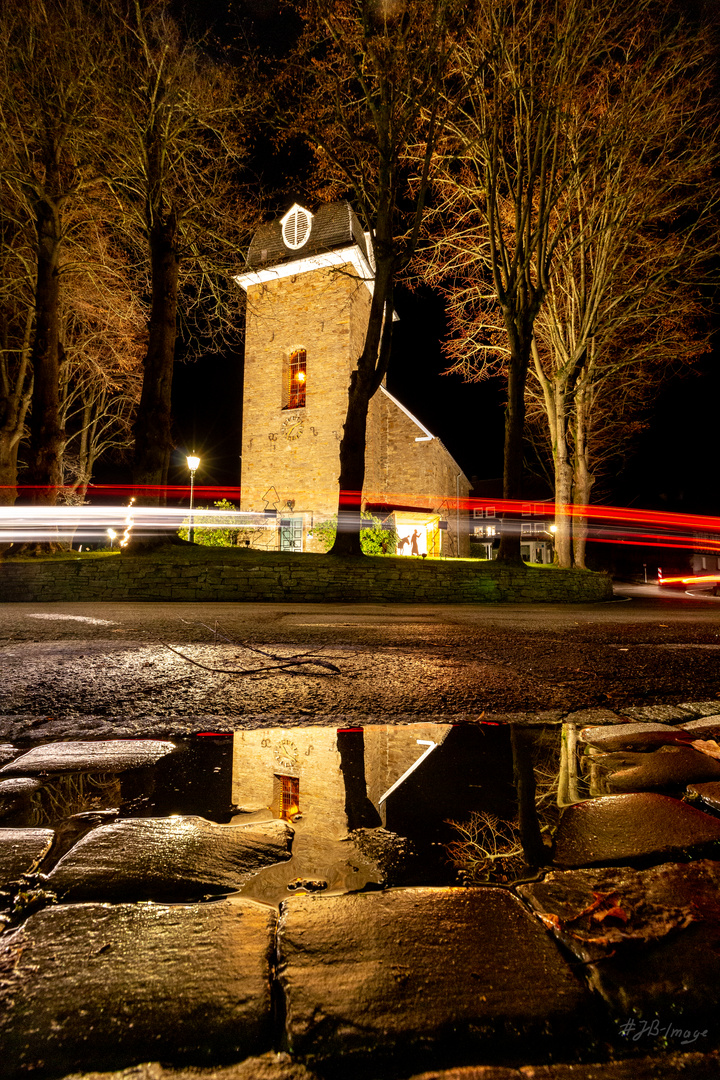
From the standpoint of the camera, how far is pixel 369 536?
62.7ft

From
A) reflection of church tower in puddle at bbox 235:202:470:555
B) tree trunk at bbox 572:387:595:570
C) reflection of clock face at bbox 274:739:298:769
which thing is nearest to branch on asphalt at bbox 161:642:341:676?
reflection of clock face at bbox 274:739:298:769

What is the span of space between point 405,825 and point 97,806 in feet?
3.44

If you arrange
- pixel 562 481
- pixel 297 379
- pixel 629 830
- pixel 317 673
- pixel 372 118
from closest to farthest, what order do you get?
1. pixel 629 830
2. pixel 317 673
3. pixel 372 118
4. pixel 562 481
5. pixel 297 379

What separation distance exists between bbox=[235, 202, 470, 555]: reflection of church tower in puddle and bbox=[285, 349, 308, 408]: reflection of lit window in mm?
42

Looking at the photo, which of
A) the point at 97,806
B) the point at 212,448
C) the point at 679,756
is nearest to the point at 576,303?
the point at 679,756

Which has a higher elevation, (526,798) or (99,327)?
(99,327)

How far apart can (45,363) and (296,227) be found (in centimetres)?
1314

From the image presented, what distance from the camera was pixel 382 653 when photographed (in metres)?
4.65

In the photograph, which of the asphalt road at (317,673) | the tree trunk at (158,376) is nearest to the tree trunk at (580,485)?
the tree trunk at (158,376)

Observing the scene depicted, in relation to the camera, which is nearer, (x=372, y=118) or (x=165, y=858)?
(x=165, y=858)

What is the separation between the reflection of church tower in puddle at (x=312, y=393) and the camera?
21359 mm

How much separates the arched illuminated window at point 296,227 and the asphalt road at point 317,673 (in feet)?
67.7

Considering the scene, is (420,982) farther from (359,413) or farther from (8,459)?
(8,459)

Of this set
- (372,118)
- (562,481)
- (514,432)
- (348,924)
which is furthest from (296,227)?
(348,924)
